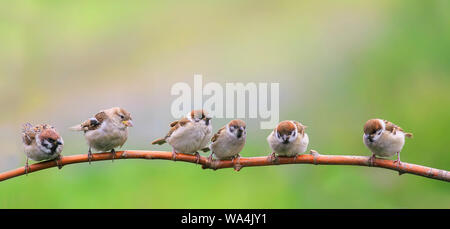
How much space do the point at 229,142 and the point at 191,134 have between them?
0.88 ft

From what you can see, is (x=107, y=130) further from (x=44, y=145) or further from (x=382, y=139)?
(x=382, y=139)

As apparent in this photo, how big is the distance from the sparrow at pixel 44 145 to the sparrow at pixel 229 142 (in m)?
0.90

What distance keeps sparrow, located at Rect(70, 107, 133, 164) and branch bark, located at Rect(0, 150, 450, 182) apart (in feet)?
0.57

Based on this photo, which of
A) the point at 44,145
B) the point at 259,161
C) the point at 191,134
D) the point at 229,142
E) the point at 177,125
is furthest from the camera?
the point at 177,125

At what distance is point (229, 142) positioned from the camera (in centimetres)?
318

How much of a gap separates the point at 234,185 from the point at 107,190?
1175 millimetres

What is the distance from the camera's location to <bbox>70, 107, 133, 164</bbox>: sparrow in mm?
3238

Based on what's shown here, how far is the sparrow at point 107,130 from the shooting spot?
324 centimetres

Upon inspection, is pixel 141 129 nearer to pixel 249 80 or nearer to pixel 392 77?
pixel 249 80

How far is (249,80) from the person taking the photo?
18.6 ft

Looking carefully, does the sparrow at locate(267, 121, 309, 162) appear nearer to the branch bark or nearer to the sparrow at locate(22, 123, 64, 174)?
the branch bark

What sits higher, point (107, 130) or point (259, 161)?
point (107, 130)

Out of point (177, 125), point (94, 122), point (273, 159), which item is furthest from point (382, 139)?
point (94, 122)

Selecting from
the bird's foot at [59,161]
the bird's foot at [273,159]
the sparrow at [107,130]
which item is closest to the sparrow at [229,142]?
the bird's foot at [273,159]
